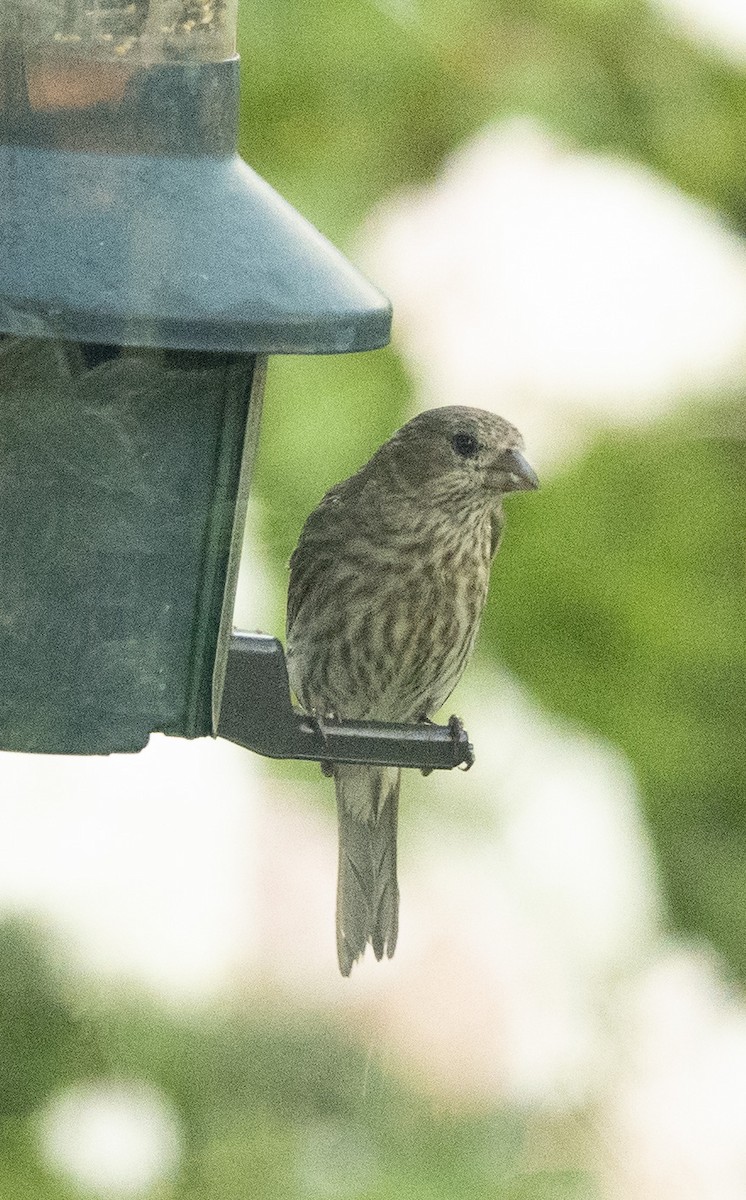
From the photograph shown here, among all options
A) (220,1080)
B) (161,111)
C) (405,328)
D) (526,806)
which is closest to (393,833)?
(526,806)

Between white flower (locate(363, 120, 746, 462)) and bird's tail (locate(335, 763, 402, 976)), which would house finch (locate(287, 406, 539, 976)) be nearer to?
bird's tail (locate(335, 763, 402, 976))

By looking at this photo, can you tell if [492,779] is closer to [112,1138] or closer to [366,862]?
[366,862]

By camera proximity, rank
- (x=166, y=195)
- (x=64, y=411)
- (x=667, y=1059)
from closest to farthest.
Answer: (x=166, y=195)
(x=64, y=411)
(x=667, y=1059)

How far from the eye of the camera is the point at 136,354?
218 cm

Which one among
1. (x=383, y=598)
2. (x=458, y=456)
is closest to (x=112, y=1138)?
(x=383, y=598)

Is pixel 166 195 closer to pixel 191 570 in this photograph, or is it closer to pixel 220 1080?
pixel 191 570

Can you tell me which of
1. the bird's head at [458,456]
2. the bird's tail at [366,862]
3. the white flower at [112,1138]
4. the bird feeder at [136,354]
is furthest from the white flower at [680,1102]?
the bird feeder at [136,354]

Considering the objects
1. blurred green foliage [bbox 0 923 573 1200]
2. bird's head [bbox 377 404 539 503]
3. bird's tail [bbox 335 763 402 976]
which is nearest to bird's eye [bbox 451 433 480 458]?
bird's head [bbox 377 404 539 503]

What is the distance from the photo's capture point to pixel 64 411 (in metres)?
2.22

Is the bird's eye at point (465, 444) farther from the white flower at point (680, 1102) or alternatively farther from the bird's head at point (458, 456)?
the white flower at point (680, 1102)

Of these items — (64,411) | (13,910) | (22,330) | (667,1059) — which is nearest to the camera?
(22,330)

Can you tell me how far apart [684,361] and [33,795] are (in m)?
1.42

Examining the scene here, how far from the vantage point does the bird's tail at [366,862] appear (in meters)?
3.59

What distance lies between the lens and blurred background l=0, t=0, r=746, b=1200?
11.9ft
